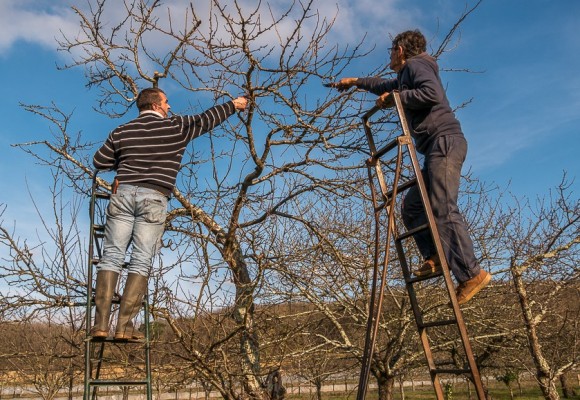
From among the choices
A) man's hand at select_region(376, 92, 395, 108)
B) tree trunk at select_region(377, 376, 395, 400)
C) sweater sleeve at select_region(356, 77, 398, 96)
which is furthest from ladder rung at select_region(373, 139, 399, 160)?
tree trunk at select_region(377, 376, 395, 400)

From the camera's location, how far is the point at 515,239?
11.1 meters

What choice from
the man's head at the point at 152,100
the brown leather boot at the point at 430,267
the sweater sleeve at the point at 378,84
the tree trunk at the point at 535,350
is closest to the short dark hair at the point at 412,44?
the sweater sleeve at the point at 378,84

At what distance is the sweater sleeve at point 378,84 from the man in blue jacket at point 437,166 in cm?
17

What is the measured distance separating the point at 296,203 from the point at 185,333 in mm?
2834

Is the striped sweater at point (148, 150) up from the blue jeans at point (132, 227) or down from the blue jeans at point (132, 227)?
up

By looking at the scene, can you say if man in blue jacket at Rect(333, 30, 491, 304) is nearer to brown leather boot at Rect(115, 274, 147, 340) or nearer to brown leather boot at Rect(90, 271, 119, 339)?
brown leather boot at Rect(115, 274, 147, 340)

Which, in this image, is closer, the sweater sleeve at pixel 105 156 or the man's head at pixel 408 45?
the man's head at pixel 408 45

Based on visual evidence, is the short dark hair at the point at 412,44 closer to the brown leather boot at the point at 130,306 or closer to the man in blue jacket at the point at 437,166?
the man in blue jacket at the point at 437,166

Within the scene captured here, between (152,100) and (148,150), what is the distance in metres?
0.41

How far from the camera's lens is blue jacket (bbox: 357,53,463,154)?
2885 millimetres

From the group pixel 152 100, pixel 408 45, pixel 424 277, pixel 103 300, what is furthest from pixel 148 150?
pixel 424 277

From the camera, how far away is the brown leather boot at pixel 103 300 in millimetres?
3148

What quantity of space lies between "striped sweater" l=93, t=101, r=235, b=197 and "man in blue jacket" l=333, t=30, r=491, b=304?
1.42 m

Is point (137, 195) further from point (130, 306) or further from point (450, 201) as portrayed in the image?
point (450, 201)
